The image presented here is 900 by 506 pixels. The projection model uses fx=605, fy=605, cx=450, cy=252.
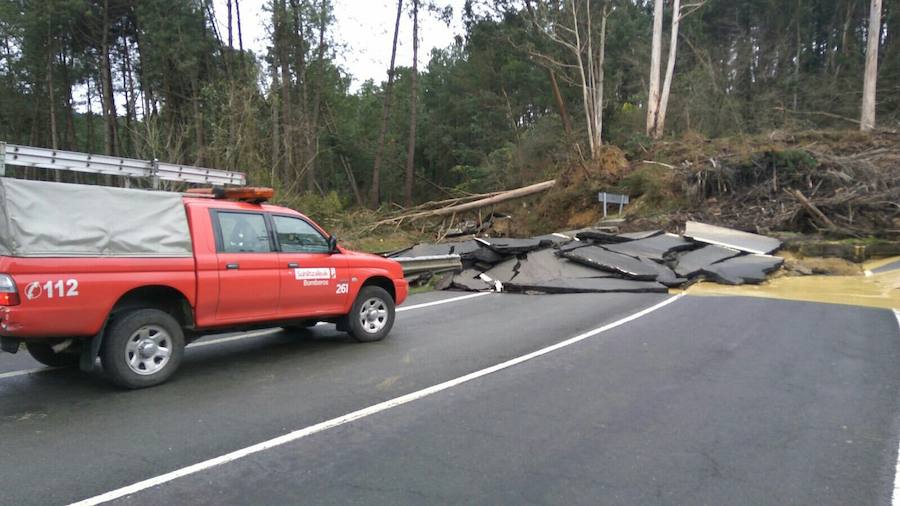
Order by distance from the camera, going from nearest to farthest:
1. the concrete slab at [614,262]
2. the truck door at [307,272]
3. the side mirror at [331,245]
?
the truck door at [307,272], the side mirror at [331,245], the concrete slab at [614,262]

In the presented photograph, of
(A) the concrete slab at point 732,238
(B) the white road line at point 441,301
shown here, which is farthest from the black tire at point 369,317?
(A) the concrete slab at point 732,238

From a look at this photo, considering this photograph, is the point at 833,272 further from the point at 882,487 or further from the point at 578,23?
the point at 578,23

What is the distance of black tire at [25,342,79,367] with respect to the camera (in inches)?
248

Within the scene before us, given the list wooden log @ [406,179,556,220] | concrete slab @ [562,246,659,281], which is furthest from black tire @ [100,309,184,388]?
wooden log @ [406,179,556,220]

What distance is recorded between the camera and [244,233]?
274 inches

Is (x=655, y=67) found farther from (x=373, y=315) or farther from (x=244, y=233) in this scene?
(x=244, y=233)

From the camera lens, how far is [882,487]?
393cm

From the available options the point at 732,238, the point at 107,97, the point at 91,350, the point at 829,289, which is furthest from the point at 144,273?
the point at 107,97

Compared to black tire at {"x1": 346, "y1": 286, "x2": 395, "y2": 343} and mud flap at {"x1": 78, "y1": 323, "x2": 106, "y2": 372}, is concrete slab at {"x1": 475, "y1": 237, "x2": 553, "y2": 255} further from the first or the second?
mud flap at {"x1": 78, "y1": 323, "x2": 106, "y2": 372}

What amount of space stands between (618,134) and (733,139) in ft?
35.4

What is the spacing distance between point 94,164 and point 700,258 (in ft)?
44.8

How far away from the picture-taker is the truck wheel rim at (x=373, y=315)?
821cm

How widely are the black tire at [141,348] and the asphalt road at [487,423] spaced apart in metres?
0.22

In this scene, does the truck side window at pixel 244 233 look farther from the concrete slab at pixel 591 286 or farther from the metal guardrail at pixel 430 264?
the concrete slab at pixel 591 286
